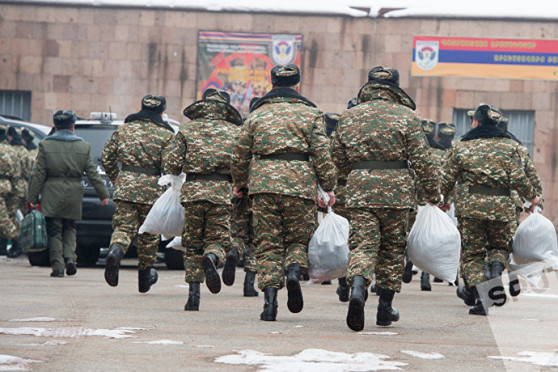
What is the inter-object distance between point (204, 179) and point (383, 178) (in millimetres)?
1982

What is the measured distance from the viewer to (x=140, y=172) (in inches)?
416

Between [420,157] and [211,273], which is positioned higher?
[420,157]

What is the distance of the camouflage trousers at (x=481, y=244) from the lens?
9.95m

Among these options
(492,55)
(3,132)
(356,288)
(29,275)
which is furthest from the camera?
(492,55)

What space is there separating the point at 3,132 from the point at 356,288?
10312mm

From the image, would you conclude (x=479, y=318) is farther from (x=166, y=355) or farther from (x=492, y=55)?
(x=492, y=55)

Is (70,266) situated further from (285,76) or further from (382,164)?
(382,164)

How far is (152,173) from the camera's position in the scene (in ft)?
34.9

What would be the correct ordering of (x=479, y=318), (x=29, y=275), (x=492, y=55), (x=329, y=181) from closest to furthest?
(x=329, y=181) < (x=479, y=318) < (x=29, y=275) < (x=492, y=55)

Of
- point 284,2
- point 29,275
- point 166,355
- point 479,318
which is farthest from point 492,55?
point 166,355

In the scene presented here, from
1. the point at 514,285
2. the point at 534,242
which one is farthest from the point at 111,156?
the point at 514,285

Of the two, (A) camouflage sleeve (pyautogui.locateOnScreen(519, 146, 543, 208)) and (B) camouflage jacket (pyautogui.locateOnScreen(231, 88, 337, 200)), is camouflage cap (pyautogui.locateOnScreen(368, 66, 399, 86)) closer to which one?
(B) camouflage jacket (pyautogui.locateOnScreen(231, 88, 337, 200))

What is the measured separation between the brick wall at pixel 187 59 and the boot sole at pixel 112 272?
1720 cm

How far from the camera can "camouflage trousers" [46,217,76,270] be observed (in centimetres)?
1325
